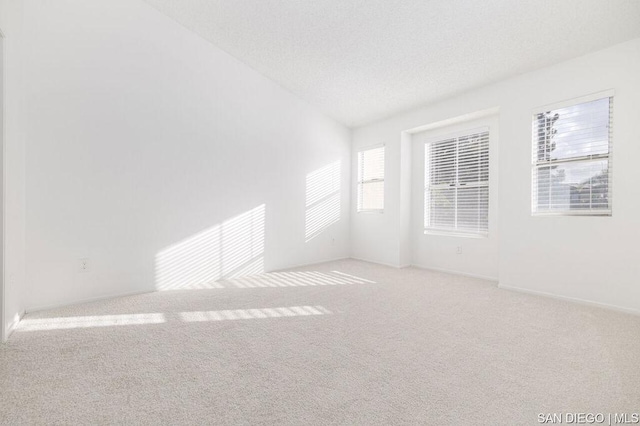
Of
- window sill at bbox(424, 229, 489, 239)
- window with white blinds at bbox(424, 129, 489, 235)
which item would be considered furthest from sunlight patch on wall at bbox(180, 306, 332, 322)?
window with white blinds at bbox(424, 129, 489, 235)

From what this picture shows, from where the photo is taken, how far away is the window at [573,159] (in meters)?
3.02

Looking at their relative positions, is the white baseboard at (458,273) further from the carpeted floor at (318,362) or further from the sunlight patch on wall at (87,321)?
the sunlight patch on wall at (87,321)

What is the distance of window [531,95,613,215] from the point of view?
3018mm

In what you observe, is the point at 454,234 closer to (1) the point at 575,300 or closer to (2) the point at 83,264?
(1) the point at 575,300

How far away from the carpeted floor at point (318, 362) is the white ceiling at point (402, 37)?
2.72 m

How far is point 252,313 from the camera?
281 cm

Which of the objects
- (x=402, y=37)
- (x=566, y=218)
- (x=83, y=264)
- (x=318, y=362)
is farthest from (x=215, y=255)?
(x=566, y=218)

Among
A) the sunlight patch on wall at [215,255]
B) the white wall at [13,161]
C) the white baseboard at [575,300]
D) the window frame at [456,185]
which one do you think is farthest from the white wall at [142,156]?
the white baseboard at [575,300]

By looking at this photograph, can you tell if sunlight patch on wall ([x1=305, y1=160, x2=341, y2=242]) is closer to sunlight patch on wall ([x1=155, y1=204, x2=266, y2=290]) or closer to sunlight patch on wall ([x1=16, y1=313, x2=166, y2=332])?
sunlight patch on wall ([x1=155, y1=204, x2=266, y2=290])

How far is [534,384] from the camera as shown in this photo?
65.6 inches

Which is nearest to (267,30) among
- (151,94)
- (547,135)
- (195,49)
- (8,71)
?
(195,49)

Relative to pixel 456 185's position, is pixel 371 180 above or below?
above

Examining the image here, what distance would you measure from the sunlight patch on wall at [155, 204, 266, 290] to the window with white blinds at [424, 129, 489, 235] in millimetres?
2874

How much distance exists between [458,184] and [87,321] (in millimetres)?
4912
